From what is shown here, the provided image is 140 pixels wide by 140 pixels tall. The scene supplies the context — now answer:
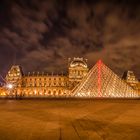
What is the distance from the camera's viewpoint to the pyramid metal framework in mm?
37219

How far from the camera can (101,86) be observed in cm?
3759

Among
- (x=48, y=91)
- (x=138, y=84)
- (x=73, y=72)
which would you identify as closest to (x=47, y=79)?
(x=48, y=91)

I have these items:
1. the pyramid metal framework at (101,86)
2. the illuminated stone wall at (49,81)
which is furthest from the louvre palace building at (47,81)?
the pyramid metal framework at (101,86)

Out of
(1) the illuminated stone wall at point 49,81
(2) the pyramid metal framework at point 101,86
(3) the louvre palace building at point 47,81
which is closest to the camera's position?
(2) the pyramid metal framework at point 101,86

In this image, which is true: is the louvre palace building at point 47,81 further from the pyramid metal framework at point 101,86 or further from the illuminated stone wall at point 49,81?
the pyramid metal framework at point 101,86

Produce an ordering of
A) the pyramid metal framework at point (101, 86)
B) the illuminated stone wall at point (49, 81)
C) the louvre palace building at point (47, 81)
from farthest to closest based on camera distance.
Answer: the illuminated stone wall at point (49, 81), the louvre palace building at point (47, 81), the pyramid metal framework at point (101, 86)

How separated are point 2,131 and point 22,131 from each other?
0.60 metres

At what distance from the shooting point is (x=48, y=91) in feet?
282

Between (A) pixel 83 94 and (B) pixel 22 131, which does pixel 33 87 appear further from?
(B) pixel 22 131

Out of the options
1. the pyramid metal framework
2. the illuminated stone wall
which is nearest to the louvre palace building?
the illuminated stone wall

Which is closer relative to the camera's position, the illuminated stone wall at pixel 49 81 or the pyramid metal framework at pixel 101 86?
the pyramid metal framework at pixel 101 86

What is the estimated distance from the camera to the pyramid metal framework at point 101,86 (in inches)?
1465

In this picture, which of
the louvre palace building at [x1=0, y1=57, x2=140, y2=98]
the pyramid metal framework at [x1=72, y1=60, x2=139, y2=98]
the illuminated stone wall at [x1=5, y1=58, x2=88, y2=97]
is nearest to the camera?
the pyramid metal framework at [x1=72, y1=60, x2=139, y2=98]

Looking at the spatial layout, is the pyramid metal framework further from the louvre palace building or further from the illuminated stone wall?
the illuminated stone wall
